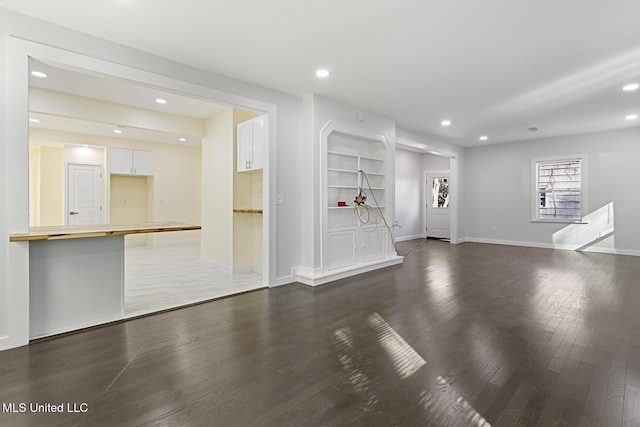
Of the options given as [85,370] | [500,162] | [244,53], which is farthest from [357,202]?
[500,162]

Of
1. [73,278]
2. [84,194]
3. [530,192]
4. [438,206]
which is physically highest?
[530,192]

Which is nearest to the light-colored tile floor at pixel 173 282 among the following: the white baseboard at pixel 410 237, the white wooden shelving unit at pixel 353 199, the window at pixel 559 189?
the white wooden shelving unit at pixel 353 199

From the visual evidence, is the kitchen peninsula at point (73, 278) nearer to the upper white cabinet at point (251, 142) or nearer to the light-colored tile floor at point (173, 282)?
the light-colored tile floor at point (173, 282)

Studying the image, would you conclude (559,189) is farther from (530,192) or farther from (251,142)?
(251,142)

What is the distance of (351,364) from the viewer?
7.27 ft

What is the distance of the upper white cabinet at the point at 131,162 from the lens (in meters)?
7.57

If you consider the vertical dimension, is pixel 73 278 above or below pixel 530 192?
below

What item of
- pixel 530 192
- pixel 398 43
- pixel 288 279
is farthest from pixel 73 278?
pixel 530 192

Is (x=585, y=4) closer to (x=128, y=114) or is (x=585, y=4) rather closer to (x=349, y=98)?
(x=349, y=98)

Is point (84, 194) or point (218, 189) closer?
point (218, 189)

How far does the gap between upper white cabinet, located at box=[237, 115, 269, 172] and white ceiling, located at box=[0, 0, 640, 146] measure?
2.27 ft

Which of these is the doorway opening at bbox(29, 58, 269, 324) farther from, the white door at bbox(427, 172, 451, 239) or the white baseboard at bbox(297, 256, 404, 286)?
the white door at bbox(427, 172, 451, 239)

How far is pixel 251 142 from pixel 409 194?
20.7 ft

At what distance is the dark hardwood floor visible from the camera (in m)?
1.70
